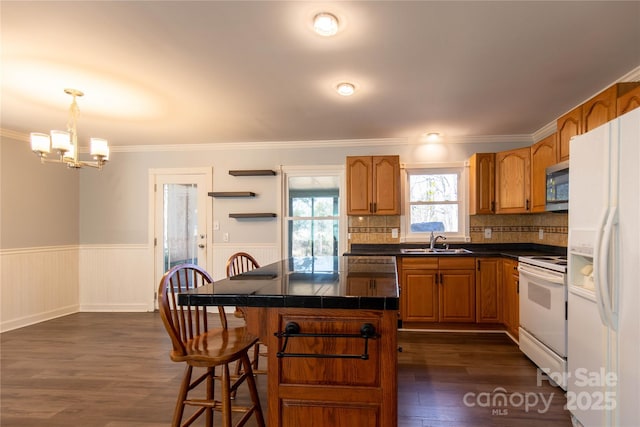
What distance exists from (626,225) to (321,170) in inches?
132

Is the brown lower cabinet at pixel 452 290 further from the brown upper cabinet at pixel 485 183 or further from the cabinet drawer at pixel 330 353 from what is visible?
the cabinet drawer at pixel 330 353

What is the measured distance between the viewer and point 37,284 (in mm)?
4180

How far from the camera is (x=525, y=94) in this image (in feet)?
9.33

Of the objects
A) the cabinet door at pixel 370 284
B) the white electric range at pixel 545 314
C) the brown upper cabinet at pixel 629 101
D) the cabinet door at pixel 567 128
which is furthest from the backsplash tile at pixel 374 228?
the cabinet door at pixel 370 284

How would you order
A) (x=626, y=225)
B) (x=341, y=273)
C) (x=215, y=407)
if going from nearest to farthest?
(x=626, y=225) → (x=215, y=407) → (x=341, y=273)

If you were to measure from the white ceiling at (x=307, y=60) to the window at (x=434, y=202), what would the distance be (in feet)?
2.93

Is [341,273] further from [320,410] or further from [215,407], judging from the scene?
[215,407]

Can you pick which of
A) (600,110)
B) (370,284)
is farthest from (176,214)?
(600,110)

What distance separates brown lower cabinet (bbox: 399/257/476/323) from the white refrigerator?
64.2 inches

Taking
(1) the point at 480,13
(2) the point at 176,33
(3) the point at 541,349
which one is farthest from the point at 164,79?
(3) the point at 541,349

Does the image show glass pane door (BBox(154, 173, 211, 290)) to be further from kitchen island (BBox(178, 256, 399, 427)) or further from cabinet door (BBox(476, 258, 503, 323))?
cabinet door (BBox(476, 258, 503, 323))

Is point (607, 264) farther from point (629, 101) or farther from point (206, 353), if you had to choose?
point (206, 353)

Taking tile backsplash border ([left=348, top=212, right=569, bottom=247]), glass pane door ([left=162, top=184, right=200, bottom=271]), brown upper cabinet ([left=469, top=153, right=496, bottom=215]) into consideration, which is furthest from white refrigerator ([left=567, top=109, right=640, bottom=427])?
glass pane door ([left=162, top=184, right=200, bottom=271])

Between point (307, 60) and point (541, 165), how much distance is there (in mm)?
2594
